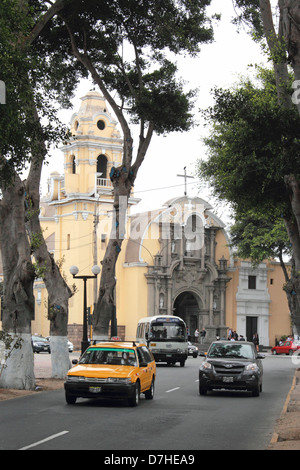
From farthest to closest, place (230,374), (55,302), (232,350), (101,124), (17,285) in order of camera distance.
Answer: (101,124)
(55,302)
(232,350)
(17,285)
(230,374)

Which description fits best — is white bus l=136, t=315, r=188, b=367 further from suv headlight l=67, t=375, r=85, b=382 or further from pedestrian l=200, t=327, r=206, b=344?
pedestrian l=200, t=327, r=206, b=344

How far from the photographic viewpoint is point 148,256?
66.6 metres

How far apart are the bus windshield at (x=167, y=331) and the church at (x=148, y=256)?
69.4 feet

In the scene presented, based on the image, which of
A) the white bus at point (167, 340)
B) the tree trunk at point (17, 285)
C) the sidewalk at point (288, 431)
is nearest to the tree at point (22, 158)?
the tree trunk at point (17, 285)

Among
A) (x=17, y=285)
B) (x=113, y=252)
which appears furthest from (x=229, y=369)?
(x=113, y=252)

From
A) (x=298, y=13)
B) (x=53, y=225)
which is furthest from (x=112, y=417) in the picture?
(x=53, y=225)

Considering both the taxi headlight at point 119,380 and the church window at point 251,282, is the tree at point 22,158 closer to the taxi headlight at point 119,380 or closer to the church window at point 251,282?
the taxi headlight at point 119,380

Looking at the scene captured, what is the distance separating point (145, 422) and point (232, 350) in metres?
7.94

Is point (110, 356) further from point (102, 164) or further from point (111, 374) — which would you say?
point (102, 164)

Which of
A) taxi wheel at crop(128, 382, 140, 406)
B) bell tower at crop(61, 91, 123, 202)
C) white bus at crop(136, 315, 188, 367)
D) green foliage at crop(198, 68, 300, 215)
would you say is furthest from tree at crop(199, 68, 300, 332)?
bell tower at crop(61, 91, 123, 202)

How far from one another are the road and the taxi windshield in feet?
3.17

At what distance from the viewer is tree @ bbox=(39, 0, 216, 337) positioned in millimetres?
26953

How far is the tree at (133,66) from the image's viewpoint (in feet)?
88.4
